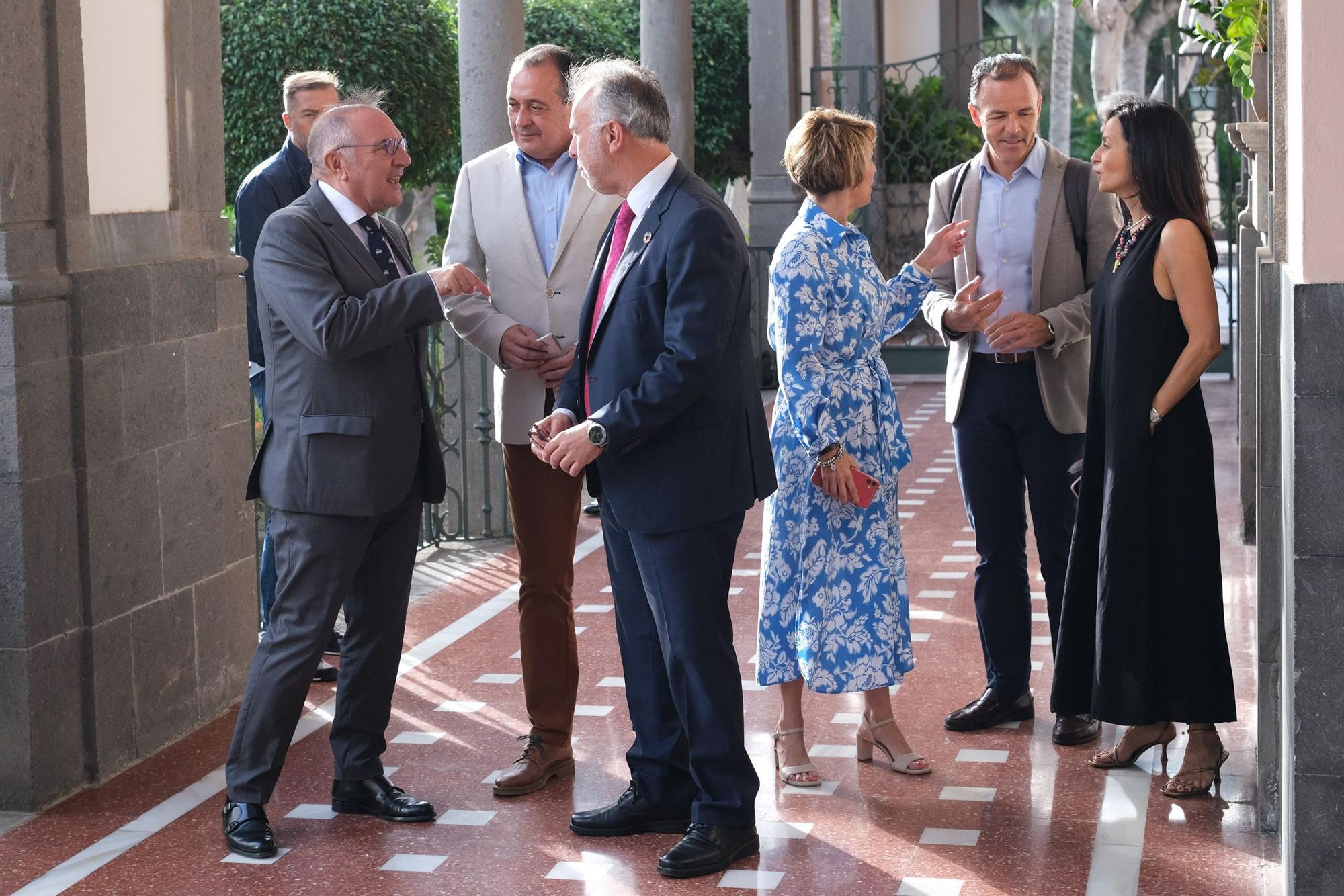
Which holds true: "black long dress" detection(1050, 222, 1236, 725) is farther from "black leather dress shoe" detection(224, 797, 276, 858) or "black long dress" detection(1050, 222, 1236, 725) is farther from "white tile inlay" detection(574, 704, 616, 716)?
"black leather dress shoe" detection(224, 797, 276, 858)

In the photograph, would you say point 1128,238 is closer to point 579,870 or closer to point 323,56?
point 579,870

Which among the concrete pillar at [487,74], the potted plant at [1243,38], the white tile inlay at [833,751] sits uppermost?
the concrete pillar at [487,74]

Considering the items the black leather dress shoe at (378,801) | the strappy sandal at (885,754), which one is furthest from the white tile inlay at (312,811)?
the strappy sandal at (885,754)

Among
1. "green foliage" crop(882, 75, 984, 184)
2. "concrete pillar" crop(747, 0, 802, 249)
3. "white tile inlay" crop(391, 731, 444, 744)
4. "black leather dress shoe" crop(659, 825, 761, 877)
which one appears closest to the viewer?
"black leather dress shoe" crop(659, 825, 761, 877)

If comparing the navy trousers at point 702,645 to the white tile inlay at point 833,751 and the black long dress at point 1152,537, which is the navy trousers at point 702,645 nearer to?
the white tile inlay at point 833,751

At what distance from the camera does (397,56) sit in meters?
13.9

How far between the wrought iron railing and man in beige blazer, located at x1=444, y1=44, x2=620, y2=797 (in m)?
11.5

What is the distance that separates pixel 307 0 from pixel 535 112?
9.89 metres

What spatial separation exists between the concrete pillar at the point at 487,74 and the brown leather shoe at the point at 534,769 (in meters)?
4.47

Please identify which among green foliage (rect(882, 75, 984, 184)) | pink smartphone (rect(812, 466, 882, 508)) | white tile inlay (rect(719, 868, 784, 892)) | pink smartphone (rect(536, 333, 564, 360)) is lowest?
white tile inlay (rect(719, 868, 784, 892))

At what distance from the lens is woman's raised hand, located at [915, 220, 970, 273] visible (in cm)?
477

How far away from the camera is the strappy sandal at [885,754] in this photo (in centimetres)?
470

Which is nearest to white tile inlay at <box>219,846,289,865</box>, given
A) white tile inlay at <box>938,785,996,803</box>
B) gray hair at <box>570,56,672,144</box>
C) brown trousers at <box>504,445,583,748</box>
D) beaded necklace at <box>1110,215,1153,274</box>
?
brown trousers at <box>504,445,583,748</box>

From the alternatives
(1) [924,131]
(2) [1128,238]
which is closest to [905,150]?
(1) [924,131]
